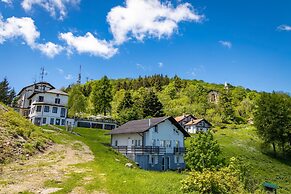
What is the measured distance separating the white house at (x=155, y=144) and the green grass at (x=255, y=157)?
474 inches

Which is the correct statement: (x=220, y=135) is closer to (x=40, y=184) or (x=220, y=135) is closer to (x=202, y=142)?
(x=202, y=142)

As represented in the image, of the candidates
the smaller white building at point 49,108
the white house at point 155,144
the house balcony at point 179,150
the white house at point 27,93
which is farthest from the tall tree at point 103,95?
the house balcony at point 179,150

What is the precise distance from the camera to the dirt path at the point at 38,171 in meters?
17.0

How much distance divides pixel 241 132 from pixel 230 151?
89.1 feet

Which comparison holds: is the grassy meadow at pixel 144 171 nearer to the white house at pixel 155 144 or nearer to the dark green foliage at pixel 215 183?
the dark green foliage at pixel 215 183

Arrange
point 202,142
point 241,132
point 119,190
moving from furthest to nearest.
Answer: point 241,132, point 202,142, point 119,190

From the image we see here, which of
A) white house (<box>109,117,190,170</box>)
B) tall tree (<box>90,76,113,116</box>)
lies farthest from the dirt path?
tall tree (<box>90,76,113,116</box>)

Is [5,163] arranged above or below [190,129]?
below

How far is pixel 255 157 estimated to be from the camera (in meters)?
63.2

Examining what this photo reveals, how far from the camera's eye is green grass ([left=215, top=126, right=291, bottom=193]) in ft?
163

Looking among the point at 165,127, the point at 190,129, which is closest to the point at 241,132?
the point at 190,129

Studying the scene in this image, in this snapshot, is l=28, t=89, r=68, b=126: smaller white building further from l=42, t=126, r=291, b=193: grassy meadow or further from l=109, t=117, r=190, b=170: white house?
l=109, t=117, r=190, b=170: white house

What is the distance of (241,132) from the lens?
8881 cm

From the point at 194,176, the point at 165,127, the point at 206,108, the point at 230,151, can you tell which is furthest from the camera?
the point at 206,108
